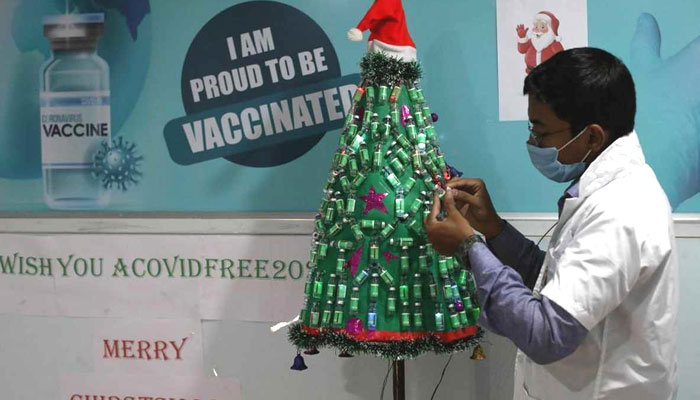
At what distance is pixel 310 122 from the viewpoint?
2355 millimetres

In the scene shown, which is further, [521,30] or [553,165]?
[521,30]

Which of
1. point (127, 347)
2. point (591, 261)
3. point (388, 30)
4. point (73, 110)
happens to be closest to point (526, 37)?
point (388, 30)

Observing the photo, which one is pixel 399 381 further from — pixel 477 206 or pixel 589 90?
pixel 589 90

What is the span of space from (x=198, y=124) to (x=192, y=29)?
29cm

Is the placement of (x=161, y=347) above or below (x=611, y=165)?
below

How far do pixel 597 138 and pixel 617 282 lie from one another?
0.93 ft

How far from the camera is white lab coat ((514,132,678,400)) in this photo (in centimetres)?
130

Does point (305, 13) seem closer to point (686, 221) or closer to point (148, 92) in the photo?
point (148, 92)

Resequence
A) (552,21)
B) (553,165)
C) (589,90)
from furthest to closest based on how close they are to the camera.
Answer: (552,21), (553,165), (589,90)

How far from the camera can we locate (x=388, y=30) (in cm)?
185

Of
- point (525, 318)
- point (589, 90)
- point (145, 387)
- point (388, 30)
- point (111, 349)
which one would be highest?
point (388, 30)

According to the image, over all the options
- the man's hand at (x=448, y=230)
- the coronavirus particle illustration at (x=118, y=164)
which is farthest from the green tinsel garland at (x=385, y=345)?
the coronavirus particle illustration at (x=118, y=164)

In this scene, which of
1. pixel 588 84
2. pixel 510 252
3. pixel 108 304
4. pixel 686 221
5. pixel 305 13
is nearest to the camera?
pixel 588 84

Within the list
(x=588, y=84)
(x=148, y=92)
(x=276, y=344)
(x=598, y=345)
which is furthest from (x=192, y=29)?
(x=598, y=345)
